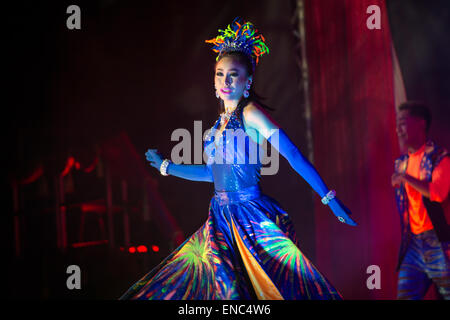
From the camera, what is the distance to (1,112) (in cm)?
424

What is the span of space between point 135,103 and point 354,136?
2241 millimetres

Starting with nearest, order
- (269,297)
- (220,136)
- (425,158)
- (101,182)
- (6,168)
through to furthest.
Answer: (269,297) < (220,136) < (425,158) < (6,168) < (101,182)

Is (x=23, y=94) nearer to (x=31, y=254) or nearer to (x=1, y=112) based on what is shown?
(x=1, y=112)

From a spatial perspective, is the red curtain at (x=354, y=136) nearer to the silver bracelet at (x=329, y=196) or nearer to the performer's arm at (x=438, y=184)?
the performer's arm at (x=438, y=184)

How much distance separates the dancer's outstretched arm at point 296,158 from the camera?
6.65 ft

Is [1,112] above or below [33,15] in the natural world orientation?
below

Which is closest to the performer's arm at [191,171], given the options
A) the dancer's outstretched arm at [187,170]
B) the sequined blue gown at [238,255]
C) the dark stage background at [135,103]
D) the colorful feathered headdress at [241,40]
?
the dancer's outstretched arm at [187,170]

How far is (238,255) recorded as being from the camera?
1986 millimetres

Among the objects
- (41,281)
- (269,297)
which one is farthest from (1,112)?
(269,297)

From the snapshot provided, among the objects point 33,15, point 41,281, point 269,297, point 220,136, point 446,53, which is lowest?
point 41,281

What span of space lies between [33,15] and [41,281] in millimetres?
2669

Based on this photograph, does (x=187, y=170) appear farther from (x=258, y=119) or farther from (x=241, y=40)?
(x=241, y=40)

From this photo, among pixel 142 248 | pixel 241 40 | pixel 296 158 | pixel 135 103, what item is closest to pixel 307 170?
pixel 296 158

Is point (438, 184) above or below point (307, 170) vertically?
below
